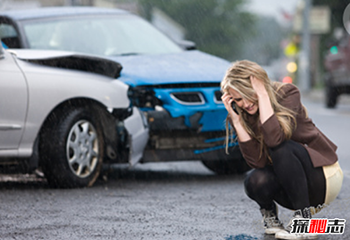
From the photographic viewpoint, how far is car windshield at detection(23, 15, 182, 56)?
855 cm

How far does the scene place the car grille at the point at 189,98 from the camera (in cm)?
769

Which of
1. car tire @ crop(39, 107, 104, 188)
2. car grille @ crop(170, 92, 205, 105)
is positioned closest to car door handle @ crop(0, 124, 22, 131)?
car tire @ crop(39, 107, 104, 188)

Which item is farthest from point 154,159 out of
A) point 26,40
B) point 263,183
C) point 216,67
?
point 263,183

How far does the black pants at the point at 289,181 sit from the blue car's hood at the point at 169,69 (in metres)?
2.76

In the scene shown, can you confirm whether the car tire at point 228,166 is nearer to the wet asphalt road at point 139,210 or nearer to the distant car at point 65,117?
the wet asphalt road at point 139,210

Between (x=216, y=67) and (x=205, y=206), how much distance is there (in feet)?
6.80

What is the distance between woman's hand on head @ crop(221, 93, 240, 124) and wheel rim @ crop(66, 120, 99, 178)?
2.56 metres

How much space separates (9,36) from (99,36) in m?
0.88

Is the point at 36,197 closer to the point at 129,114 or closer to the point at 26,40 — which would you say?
the point at 129,114

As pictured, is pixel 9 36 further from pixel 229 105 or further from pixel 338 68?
pixel 338 68

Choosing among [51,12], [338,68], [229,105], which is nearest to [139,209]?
[229,105]

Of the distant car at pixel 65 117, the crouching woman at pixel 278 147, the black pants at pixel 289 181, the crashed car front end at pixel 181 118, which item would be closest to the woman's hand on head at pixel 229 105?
the crouching woman at pixel 278 147

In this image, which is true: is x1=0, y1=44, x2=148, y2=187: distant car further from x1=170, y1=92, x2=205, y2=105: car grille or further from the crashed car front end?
x1=170, y1=92, x2=205, y2=105: car grille

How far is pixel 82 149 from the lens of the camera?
736 cm
